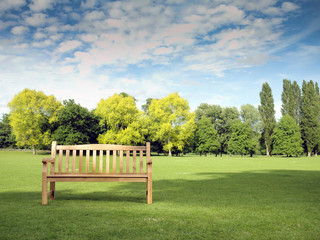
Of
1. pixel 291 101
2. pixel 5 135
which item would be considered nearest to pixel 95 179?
pixel 291 101

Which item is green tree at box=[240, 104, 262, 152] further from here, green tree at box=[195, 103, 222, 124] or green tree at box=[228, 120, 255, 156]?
green tree at box=[228, 120, 255, 156]

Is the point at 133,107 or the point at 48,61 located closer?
the point at 48,61

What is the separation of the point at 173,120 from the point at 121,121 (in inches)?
479

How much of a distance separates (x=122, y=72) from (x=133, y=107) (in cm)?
1996

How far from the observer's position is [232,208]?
20.8ft

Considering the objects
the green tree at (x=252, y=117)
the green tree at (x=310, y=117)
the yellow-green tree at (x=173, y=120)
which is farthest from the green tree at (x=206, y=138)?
the green tree at (x=310, y=117)

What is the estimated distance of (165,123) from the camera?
58.2m

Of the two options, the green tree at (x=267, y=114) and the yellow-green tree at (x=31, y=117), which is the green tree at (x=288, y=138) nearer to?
the green tree at (x=267, y=114)

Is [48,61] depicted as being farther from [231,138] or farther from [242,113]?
[242,113]

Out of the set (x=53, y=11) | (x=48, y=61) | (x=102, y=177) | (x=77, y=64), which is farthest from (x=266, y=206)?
(x=48, y=61)

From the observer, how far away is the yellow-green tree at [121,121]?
55781 millimetres

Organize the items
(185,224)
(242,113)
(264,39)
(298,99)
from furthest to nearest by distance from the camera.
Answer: (242,113), (298,99), (264,39), (185,224)

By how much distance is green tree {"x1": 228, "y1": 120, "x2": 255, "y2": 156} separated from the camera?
67.4m

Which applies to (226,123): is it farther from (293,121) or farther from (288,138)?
(293,121)
